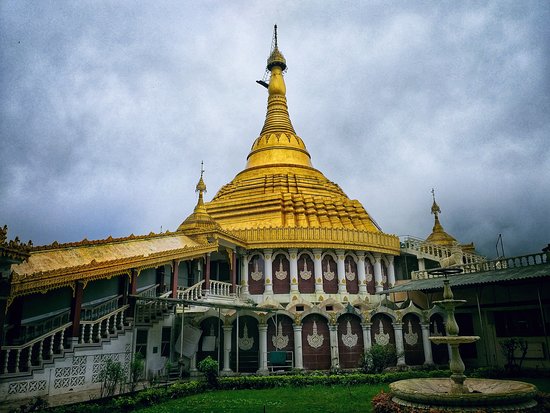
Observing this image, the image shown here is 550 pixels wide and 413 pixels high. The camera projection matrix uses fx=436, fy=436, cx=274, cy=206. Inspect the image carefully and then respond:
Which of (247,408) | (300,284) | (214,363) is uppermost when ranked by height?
(300,284)

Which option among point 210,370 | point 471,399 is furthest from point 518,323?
point 210,370

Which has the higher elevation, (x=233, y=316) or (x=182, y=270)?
(x=182, y=270)

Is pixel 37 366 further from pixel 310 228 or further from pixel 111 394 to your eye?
pixel 310 228

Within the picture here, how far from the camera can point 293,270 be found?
2805cm

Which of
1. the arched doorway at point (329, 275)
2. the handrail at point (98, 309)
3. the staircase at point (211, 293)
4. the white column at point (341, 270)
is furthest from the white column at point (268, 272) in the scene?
the handrail at point (98, 309)

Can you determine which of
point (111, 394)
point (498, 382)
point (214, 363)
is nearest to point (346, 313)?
point (214, 363)

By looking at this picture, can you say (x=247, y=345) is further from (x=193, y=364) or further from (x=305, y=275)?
(x=305, y=275)

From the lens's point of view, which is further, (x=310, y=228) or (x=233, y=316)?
(x=310, y=228)

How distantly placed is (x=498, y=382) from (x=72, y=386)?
13.4 meters

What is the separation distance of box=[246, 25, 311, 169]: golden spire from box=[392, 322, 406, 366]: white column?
1755cm

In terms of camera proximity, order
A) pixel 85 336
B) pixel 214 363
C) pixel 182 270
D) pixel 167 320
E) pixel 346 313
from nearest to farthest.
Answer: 1. pixel 85 336
2. pixel 214 363
3. pixel 167 320
4. pixel 346 313
5. pixel 182 270

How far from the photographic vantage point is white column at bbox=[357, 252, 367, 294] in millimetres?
29156

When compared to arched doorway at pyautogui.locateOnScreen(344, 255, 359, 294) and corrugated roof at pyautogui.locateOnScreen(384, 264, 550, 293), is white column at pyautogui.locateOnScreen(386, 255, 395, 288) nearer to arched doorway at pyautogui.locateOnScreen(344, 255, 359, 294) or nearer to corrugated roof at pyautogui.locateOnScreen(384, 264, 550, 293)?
arched doorway at pyautogui.locateOnScreen(344, 255, 359, 294)

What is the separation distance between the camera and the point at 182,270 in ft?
83.6
